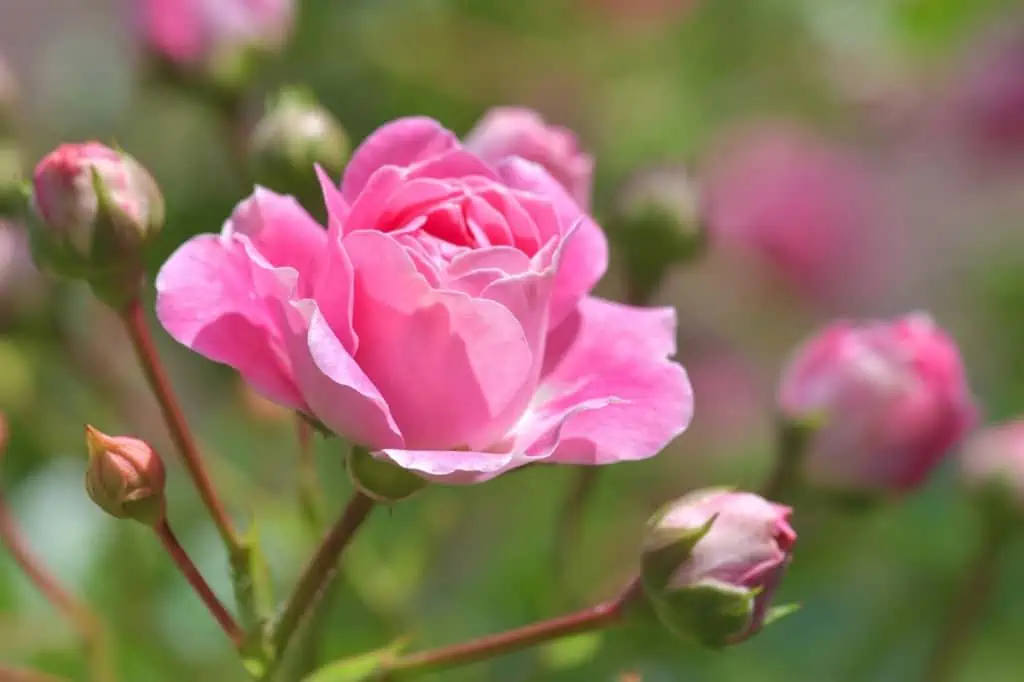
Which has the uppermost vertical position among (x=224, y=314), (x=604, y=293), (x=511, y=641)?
(x=224, y=314)

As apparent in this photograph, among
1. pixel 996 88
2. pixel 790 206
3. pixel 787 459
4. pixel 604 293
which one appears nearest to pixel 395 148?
pixel 787 459

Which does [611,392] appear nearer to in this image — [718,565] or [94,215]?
[718,565]

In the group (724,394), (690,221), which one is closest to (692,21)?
(724,394)

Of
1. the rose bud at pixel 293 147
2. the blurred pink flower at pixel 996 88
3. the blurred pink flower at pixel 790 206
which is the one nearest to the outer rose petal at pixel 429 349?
the rose bud at pixel 293 147

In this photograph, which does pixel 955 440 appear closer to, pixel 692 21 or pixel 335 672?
pixel 335 672

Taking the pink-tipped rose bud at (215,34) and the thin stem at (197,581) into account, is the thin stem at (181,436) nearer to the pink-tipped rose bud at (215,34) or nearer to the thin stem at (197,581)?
the thin stem at (197,581)

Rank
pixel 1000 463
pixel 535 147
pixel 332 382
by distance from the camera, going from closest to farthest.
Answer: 1. pixel 332 382
2. pixel 535 147
3. pixel 1000 463

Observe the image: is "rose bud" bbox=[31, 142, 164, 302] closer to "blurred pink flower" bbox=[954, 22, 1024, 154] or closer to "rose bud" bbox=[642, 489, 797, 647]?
"rose bud" bbox=[642, 489, 797, 647]
